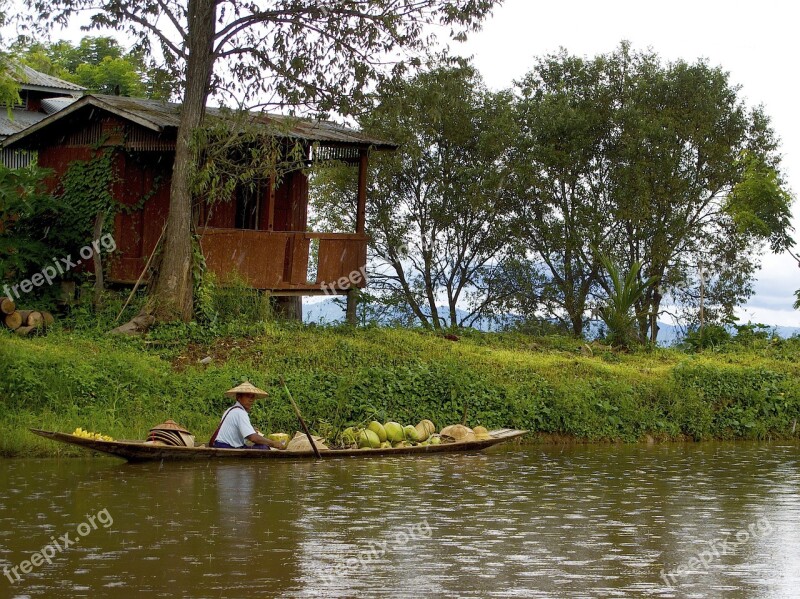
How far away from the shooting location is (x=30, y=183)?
791 inches

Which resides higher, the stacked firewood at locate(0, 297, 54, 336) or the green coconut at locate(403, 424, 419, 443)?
the stacked firewood at locate(0, 297, 54, 336)

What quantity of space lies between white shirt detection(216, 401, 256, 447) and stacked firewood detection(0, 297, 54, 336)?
6.07 meters

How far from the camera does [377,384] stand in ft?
57.2

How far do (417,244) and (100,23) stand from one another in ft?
41.9

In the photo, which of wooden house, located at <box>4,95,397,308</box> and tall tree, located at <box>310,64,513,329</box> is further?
tall tree, located at <box>310,64,513,329</box>

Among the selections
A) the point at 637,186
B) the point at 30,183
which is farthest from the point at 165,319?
the point at 637,186

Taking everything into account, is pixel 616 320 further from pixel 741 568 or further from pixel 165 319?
pixel 741 568

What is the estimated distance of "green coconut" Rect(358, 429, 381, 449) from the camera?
15.3 m

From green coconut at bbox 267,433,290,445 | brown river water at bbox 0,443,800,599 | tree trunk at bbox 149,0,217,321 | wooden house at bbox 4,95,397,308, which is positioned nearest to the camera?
brown river water at bbox 0,443,800,599

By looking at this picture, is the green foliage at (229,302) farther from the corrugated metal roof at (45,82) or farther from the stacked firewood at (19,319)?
the corrugated metal roof at (45,82)

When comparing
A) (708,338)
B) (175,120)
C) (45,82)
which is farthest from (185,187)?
(45,82)

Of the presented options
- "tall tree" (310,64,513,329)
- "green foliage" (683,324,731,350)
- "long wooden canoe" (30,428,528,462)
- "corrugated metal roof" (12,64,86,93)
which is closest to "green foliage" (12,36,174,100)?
"corrugated metal roof" (12,64,86,93)

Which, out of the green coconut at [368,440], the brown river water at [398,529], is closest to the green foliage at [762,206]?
the brown river water at [398,529]

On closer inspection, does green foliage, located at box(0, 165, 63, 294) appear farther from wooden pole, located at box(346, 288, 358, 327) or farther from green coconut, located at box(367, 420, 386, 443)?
green coconut, located at box(367, 420, 386, 443)
